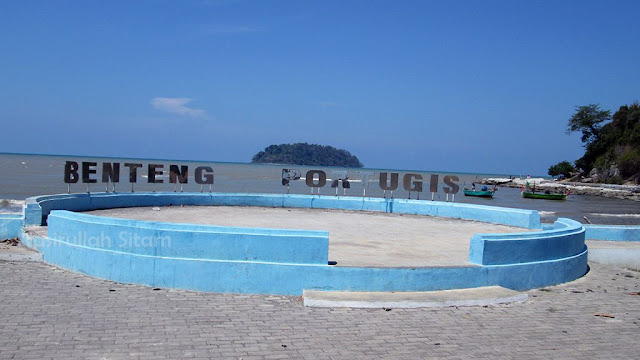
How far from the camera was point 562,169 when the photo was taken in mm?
113562

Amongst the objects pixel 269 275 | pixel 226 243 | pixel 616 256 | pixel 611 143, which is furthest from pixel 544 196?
pixel 226 243

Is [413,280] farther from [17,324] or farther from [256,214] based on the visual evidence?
[256,214]

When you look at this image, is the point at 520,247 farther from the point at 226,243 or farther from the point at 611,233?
the point at 611,233

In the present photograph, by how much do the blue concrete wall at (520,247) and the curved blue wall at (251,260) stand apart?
18mm

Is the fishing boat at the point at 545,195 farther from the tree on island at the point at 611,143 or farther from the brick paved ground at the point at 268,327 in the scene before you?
the brick paved ground at the point at 268,327

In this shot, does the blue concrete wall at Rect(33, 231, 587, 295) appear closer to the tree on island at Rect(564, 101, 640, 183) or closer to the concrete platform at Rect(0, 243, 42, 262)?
the concrete platform at Rect(0, 243, 42, 262)

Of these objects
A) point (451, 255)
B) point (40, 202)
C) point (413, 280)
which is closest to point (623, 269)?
point (451, 255)

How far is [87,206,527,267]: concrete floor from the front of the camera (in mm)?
10906

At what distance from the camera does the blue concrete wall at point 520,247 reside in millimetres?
9852

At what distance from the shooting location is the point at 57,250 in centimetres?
1052

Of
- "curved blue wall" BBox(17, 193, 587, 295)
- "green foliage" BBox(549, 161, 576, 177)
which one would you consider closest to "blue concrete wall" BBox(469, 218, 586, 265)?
"curved blue wall" BBox(17, 193, 587, 295)

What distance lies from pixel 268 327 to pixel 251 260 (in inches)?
76.5

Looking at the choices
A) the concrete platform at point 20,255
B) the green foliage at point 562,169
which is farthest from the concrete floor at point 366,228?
the green foliage at point 562,169

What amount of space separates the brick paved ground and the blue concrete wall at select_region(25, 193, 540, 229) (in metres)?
6.64
